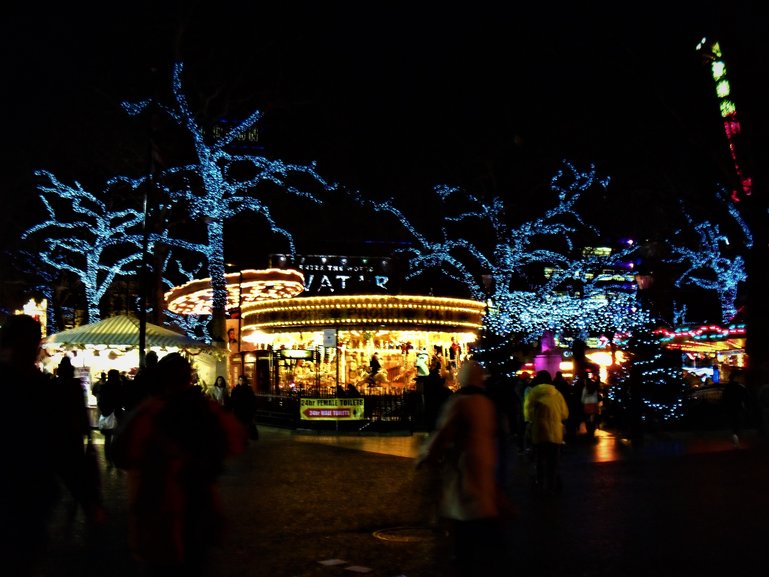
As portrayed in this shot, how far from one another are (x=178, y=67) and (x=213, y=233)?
546cm

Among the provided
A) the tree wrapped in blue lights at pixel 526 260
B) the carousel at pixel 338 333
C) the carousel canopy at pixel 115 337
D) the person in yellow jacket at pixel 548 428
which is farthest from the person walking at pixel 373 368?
the person in yellow jacket at pixel 548 428

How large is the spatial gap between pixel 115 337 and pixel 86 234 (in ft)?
60.1

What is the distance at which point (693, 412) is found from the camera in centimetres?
2586

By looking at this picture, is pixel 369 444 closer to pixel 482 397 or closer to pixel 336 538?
pixel 336 538

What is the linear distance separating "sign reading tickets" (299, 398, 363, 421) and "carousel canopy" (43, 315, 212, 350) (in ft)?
13.9

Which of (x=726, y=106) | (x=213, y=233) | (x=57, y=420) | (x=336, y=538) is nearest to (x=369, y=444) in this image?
(x=213, y=233)

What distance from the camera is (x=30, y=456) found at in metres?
3.93

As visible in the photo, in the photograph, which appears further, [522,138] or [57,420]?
[522,138]

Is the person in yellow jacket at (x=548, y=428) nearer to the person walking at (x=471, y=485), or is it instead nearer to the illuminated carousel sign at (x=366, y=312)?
the person walking at (x=471, y=485)

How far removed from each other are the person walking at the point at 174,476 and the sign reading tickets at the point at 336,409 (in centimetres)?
2166

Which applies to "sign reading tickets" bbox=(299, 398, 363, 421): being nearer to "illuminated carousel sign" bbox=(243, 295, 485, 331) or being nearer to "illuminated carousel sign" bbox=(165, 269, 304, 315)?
"illuminated carousel sign" bbox=(165, 269, 304, 315)

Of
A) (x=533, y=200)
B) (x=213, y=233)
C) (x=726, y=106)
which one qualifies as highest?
(x=726, y=106)

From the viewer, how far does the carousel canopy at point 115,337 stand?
26.8 m

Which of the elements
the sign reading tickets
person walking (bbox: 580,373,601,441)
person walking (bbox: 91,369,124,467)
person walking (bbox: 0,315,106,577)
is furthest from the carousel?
person walking (bbox: 0,315,106,577)
